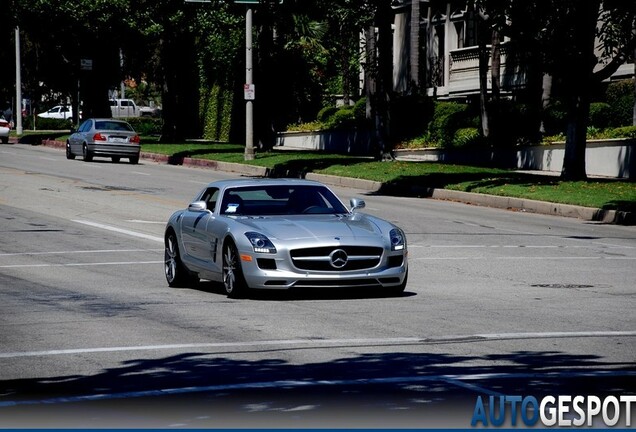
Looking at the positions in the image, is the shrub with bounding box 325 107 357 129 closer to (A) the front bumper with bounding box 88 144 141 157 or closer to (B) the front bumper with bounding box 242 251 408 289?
(A) the front bumper with bounding box 88 144 141 157

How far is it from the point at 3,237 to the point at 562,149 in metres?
22.2

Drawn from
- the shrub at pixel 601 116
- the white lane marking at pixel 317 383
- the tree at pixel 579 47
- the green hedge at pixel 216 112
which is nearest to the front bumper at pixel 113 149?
the green hedge at pixel 216 112

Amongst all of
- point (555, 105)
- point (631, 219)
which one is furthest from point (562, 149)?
point (631, 219)

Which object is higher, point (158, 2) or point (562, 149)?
point (158, 2)

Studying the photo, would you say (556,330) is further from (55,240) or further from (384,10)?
(384,10)

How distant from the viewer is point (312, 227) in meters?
15.5

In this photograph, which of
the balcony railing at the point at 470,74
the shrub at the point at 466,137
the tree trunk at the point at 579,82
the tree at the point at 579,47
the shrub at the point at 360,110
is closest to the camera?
the tree at the point at 579,47

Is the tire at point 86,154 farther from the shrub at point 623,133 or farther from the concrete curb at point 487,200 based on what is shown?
the shrub at point 623,133

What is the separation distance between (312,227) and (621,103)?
3130 centimetres

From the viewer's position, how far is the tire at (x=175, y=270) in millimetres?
17188

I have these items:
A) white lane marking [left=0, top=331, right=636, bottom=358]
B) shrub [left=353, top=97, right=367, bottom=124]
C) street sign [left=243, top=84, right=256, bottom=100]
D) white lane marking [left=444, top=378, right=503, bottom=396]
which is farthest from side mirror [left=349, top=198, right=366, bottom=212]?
shrub [left=353, top=97, right=367, bottom=124]

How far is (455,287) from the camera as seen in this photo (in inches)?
665

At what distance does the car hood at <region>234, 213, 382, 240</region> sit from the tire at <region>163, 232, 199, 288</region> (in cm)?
168

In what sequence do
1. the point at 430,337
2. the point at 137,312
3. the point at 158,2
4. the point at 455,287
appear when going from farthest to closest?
the point at 158,2
the point at 455,287
the point at 137,312
the point at 430,337
